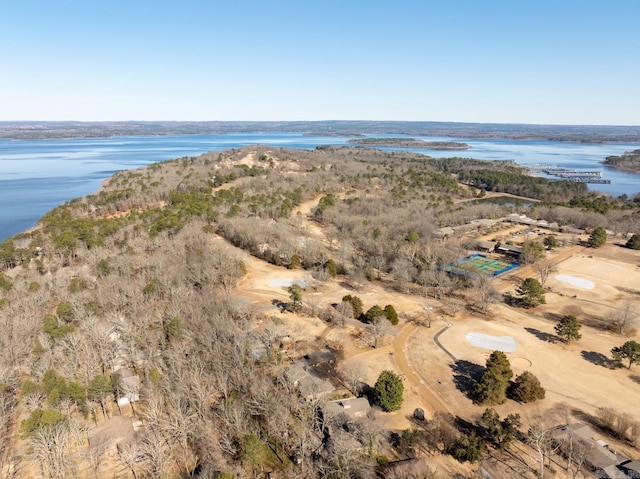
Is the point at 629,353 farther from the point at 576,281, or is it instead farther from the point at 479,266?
the point at 479,266

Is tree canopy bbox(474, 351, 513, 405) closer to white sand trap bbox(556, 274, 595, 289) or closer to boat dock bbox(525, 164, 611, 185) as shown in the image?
white sand trap bbox(556, 274, 595, 289)

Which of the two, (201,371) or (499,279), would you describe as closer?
(201,371)

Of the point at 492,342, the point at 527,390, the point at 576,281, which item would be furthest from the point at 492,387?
the point at 576,281

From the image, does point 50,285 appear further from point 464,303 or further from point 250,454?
point 464,303

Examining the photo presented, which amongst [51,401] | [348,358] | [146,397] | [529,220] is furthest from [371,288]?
[529,220]

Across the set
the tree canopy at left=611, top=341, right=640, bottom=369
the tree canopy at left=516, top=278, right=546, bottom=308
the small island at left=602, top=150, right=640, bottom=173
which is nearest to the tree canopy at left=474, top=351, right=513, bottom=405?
the tree canopy at left=611, top=341, right=640, bottom=369

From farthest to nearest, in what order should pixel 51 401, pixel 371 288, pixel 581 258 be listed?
pixel 581 258, pixel 371 288, pixel 51 401
